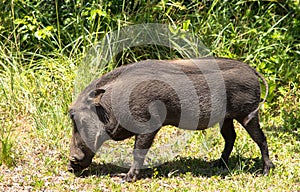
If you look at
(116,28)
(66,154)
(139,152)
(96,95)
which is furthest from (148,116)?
(116,28)

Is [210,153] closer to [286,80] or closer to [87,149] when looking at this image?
[87,149]

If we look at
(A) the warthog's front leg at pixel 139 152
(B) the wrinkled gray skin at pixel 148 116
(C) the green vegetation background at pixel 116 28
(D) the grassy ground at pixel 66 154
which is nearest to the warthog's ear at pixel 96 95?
(B) the wrinkled gray skin at pixel 148 116

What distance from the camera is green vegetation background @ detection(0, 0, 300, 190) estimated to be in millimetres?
7535

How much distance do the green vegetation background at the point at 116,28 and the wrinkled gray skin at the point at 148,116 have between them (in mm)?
1551

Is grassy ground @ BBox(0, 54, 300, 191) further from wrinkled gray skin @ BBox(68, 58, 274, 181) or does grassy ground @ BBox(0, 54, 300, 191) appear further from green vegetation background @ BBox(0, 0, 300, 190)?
wrinkled gray skin @ BBox(68, 58, 274, 181)

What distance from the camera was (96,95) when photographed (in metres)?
5.63

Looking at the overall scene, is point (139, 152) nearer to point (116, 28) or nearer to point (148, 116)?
point (148, 116)

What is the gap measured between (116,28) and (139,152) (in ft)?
10.1

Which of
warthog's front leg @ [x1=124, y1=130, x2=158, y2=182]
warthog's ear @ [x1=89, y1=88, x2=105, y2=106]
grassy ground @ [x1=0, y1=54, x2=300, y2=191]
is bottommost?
grassy ground @ [x1=0, y1=54, x2=300, y2=191]

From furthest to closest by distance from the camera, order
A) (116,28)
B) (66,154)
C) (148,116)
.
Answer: (116,28) < (66,154) < (148,116)

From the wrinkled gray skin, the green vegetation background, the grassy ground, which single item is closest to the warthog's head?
the wrinkled gray skin

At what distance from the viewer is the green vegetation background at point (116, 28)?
24.7 ft

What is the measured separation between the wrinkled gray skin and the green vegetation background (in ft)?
5.09

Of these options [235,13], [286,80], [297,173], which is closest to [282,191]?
[297,173]
